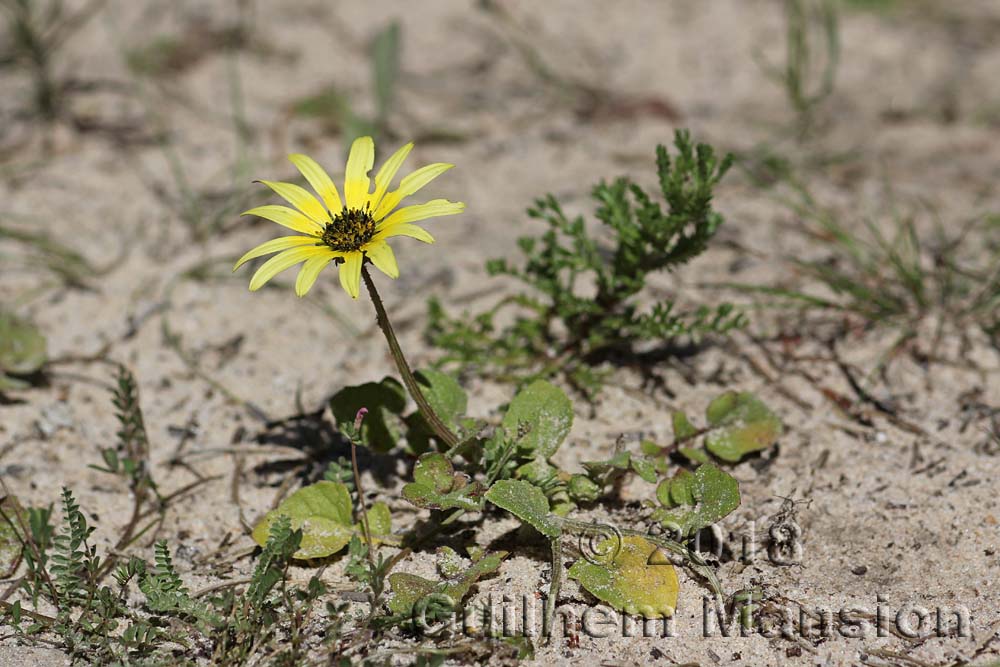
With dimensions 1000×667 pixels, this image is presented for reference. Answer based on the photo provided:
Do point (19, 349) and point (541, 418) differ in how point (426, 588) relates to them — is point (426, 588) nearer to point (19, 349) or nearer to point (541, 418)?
point (541, 418)

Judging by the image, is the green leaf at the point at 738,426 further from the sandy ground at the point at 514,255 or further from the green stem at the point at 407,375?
the green stem at the point at 407,375

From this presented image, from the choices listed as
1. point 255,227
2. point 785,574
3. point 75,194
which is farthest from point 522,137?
point 785,574

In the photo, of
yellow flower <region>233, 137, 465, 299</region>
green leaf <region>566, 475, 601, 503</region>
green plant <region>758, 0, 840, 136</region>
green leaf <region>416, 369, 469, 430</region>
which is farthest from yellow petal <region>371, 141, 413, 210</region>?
green plant <region>758, 0, 840, 136</region>

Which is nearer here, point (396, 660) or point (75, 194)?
point (396, 660)

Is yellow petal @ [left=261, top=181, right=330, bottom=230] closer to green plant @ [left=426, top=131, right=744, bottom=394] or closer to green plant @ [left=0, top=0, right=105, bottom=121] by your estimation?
green plant @ [left=426, top=131, right=744, bottom=394]

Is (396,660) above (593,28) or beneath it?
beneath

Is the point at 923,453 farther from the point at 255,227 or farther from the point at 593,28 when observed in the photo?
the point at 593,28

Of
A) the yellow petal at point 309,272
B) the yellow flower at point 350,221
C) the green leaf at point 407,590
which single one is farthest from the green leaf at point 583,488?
the yellow petal at point 309,272

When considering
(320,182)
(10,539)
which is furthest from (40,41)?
(10,539)
